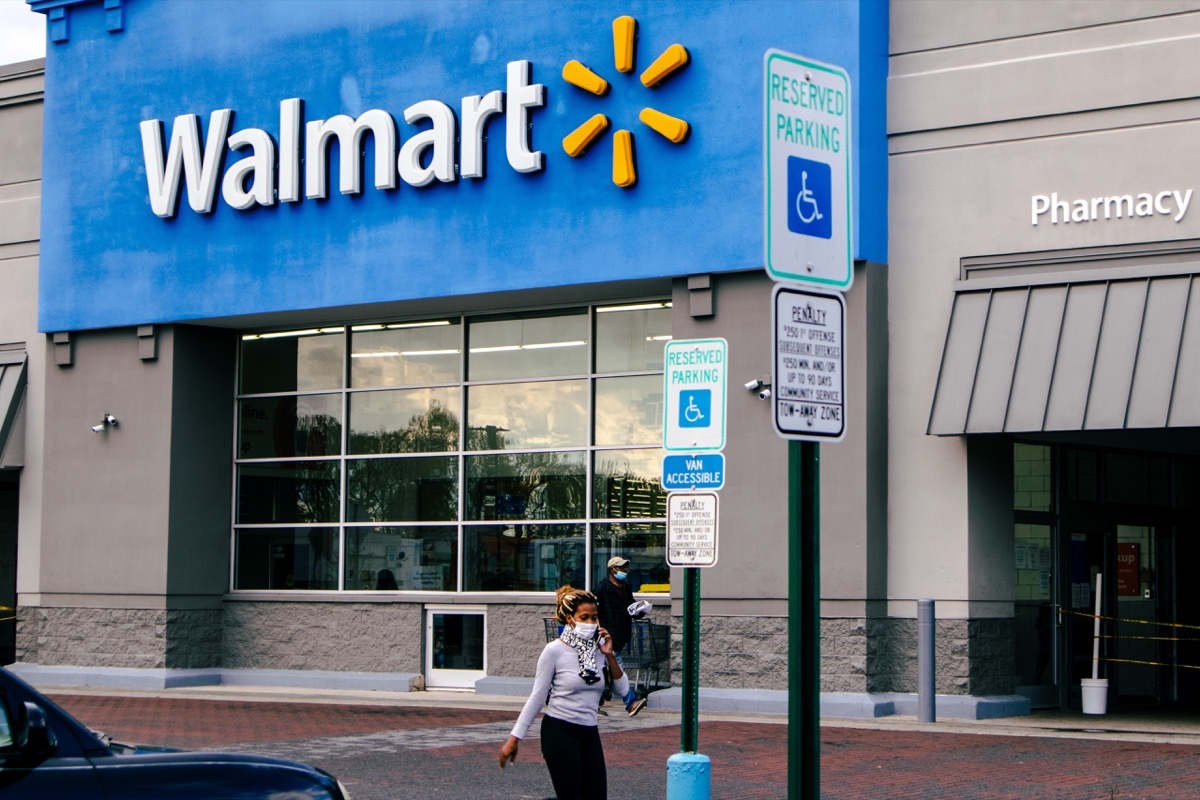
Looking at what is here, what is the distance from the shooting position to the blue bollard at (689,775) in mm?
9945

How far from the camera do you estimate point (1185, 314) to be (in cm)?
1631

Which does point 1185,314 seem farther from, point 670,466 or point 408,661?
point 408,661

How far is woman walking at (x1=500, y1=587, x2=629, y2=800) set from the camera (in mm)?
9359

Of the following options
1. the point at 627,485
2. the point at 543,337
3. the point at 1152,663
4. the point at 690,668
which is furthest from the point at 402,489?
the point at 690,668

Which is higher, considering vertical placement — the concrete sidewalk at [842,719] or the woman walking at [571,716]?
the woman walking at [571,716]

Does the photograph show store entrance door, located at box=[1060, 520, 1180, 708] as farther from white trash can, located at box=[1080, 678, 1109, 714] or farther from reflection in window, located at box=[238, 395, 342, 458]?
reflection in window, located at box=[238, 395, 342, 458]

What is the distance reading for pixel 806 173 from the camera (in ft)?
19.9

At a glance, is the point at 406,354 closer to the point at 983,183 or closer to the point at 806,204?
the point at 983,183

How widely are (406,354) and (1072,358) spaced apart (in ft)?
31.0

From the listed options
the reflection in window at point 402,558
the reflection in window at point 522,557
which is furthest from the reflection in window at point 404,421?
the reflection in window at point 522,557

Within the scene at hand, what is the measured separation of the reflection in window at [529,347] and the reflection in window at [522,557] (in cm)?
204

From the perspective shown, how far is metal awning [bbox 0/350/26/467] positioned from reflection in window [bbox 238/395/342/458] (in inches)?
139

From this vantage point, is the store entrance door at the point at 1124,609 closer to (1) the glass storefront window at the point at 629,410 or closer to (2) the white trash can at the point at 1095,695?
(2) the white trash can at the point at 1095,695

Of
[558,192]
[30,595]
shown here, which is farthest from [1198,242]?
[30,595]
